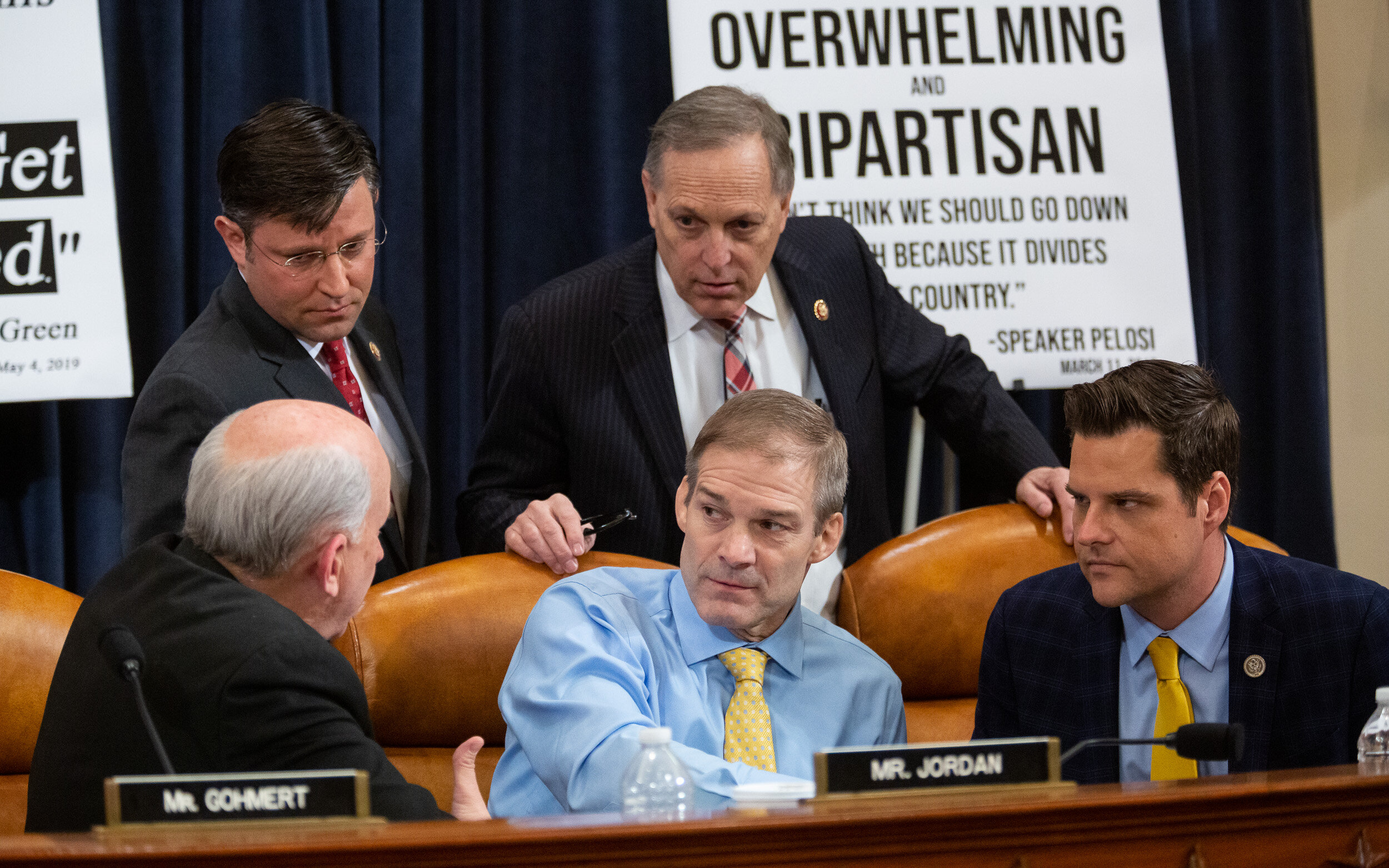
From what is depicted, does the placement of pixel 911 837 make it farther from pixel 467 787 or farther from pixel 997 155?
pixel 997 155

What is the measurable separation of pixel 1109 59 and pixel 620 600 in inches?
90.1

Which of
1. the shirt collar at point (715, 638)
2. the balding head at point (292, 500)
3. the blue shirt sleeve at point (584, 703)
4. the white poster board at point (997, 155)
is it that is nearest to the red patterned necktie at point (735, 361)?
the white poster board at point (997, 155)

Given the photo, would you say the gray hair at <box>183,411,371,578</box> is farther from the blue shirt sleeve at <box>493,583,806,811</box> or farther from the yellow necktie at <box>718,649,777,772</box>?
the yellow necktie at <box>718,649,777,772</box>

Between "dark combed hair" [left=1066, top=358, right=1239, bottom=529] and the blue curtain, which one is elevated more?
the blue curtain

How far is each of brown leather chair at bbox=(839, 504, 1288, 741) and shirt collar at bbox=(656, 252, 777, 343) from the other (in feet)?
1.99

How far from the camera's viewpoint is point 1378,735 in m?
2.00

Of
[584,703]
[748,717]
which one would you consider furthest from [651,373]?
[584,703]

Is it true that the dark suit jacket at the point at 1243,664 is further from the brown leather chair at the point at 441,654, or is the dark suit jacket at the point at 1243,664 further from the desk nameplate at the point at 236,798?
the desk nameplate at the point at 236,798

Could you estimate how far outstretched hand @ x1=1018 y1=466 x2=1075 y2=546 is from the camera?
2994 mm

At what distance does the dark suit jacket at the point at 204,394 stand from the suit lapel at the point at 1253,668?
156 cm

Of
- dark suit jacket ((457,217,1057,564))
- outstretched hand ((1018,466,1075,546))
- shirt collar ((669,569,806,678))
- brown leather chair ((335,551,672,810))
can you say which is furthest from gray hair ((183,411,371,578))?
outstretched hand ((1018,466,1075,546))

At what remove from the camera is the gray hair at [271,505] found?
1.86 m

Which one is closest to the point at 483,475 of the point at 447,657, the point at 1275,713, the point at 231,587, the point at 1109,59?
the point at 447,657

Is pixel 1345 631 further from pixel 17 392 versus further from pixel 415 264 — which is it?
pixel 17 392
